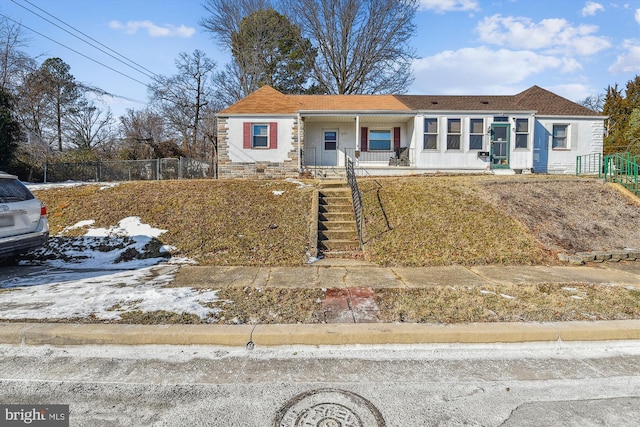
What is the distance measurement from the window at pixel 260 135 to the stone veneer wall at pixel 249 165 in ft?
3.09

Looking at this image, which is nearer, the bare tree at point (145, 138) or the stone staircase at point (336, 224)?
the stone staircase at point (336, 224)

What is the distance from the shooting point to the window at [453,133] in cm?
1662

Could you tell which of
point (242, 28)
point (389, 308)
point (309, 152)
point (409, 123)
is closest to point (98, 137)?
point (242, 28)

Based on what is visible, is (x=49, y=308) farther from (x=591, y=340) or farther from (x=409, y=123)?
(x=409, y=123)

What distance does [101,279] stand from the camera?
5668 mm

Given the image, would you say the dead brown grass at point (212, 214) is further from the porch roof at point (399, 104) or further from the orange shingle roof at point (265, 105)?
the porch roof at point (399, 104)

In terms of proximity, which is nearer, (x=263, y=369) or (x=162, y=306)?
(x=263, y=369)

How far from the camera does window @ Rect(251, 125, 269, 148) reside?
1706 cm

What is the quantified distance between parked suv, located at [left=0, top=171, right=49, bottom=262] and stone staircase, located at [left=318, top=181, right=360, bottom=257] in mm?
4956

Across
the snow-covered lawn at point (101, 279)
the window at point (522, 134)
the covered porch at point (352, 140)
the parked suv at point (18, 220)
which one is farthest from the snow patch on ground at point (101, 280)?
the window at point (522, 134)

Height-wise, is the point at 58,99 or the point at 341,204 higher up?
the point at 58,99

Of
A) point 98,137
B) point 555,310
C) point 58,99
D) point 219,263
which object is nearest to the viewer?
point 555,310

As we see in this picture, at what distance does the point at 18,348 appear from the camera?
11.6 ft

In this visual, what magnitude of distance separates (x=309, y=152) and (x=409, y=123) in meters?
5.19
